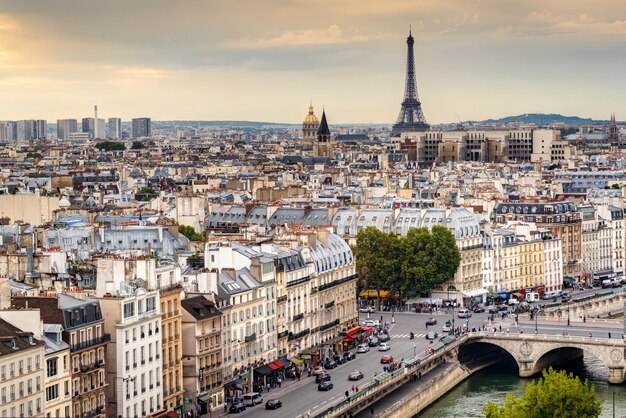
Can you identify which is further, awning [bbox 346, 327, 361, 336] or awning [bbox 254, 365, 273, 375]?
awning [bbox 346, 327, 361, 336]

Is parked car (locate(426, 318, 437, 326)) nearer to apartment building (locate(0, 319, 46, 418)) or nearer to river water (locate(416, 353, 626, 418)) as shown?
river water (locate(416, 353, 626, 418))

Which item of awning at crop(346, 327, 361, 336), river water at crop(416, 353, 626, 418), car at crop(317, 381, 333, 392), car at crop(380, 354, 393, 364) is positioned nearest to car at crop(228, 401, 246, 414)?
car at crop(317, 381, 333, 392)

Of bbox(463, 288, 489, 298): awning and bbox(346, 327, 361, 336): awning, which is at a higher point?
bbox(463, 288, 489, 298): awning

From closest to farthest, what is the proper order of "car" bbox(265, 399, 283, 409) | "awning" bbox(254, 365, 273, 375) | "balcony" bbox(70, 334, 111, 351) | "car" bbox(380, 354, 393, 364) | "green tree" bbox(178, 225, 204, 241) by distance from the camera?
1. "balcony" bbox(70, 334, 111, 351)
2. "car" bbox(265, 399, 283, 409)
3. "awning" bbox(254, 365, 273, 375)
4. "car" bbox(380, 354, 393, 364)
5. "green tree" bbox(178, 225, 204, 241)

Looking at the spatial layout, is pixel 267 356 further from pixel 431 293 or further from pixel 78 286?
pixel 431 293

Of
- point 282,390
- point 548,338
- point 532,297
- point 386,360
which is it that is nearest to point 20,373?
point 282,390

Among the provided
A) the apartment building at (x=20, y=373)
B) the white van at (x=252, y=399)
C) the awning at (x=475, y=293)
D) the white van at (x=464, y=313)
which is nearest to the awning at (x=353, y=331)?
the white van at (x=464, y=313)
